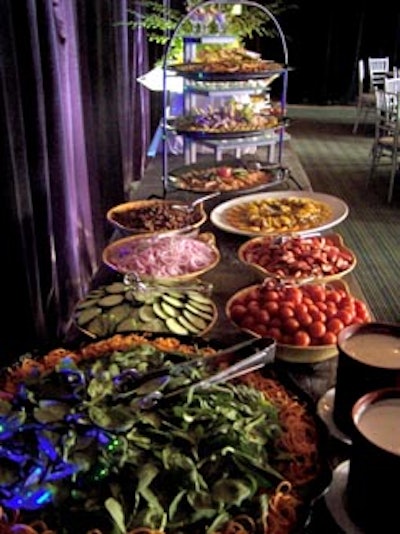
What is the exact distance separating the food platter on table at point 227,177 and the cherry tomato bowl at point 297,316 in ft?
2.71

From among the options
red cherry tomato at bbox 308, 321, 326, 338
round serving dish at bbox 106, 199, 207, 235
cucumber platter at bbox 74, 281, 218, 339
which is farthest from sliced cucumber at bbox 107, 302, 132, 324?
round serving dish at bbox 106, 199, 207, 235

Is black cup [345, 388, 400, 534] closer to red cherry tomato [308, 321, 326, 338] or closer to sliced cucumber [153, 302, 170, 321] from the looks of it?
red cherry tomato [308, 321, 326, 338]

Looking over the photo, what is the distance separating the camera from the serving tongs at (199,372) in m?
0.74

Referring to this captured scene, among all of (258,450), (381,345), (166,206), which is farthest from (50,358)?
(166,206)

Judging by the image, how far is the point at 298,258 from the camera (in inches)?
52.8

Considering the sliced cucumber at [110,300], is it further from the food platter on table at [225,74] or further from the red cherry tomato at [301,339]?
the food platter on table at [225,74]

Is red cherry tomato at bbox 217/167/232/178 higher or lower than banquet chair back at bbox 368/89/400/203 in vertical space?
higher

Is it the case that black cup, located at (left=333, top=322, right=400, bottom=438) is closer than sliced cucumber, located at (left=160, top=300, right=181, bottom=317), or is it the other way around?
black cup, located at (left=333, top=322, right=400, bottom=438)

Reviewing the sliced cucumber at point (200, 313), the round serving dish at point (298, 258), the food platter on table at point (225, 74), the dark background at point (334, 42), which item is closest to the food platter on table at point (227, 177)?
the food platter on table at point (225, 74)

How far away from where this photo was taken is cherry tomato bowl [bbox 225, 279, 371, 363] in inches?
39.6

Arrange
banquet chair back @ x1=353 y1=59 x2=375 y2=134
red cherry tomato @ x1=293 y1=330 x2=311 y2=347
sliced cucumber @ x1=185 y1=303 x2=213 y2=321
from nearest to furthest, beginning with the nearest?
red cherry tomato @ x1=293 y1=330 x2=311 y2=347 < sliced cucumber @ x1=185 y1=303 x2=213 y2=321 < banquet chair back @ x1=353 y1=59 x2=375 y2=134

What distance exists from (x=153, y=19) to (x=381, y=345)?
2.31 m

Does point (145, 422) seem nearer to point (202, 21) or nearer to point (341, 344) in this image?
point (341, 344)

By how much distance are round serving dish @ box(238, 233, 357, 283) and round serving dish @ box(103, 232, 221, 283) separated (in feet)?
0.32
